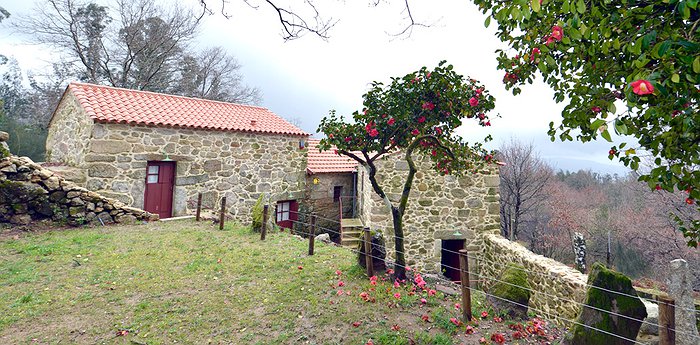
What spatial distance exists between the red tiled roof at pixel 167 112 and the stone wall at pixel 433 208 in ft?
16.0

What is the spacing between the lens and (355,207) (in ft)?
44.4

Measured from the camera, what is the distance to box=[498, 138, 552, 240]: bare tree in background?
1792 cm

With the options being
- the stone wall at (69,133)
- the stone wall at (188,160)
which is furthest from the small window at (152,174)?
the stone wall at (69,133)

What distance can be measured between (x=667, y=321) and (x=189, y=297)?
5.37m

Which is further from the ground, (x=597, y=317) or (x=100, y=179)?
(x=100, y=179)

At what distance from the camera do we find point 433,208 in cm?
994

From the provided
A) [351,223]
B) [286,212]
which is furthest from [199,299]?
[286,212]

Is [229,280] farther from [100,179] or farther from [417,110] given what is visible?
[100,179]

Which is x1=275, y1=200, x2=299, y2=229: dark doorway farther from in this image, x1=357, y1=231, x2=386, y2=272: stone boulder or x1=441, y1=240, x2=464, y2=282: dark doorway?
x1=357, y1=231, x2=386, y2=272: stone boulder

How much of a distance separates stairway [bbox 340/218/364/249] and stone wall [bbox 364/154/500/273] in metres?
1.61

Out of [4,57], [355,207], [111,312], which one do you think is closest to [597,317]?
[111,312]

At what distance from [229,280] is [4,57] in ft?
78.9

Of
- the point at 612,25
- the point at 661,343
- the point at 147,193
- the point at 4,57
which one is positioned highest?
the point at 4,57

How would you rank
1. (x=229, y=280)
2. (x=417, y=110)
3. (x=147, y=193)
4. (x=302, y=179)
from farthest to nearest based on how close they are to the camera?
(x=302, y=179)
(x=147, y=193)
(x=229, y=280)
(x=417, y=110)
